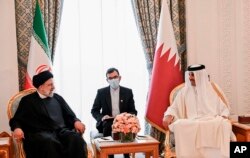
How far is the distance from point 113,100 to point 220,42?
1.79m

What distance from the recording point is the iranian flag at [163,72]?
514cm

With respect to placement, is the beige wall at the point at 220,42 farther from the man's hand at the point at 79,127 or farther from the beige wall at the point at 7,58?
the beige wall at the point at 7,58

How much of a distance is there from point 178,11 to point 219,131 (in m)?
2.07

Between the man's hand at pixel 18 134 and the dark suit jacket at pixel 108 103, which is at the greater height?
the dark suit jacket at pixel 108 103

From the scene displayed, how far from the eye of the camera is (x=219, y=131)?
4.29m

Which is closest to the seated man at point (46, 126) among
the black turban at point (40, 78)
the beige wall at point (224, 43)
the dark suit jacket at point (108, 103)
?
the black turban at point (40, 78)

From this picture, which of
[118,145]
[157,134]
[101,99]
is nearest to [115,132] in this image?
[118,145]

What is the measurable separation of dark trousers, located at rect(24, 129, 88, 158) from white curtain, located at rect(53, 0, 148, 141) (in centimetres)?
135

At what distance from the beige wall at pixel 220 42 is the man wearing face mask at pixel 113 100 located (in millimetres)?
1186

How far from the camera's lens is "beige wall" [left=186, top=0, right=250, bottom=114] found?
5535 mm

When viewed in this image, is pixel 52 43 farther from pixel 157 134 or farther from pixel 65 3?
pixel 157 134

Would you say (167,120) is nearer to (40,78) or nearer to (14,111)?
(40,78)

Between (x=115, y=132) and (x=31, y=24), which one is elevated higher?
(x=31, y=24)

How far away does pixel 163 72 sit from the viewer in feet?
17.1
